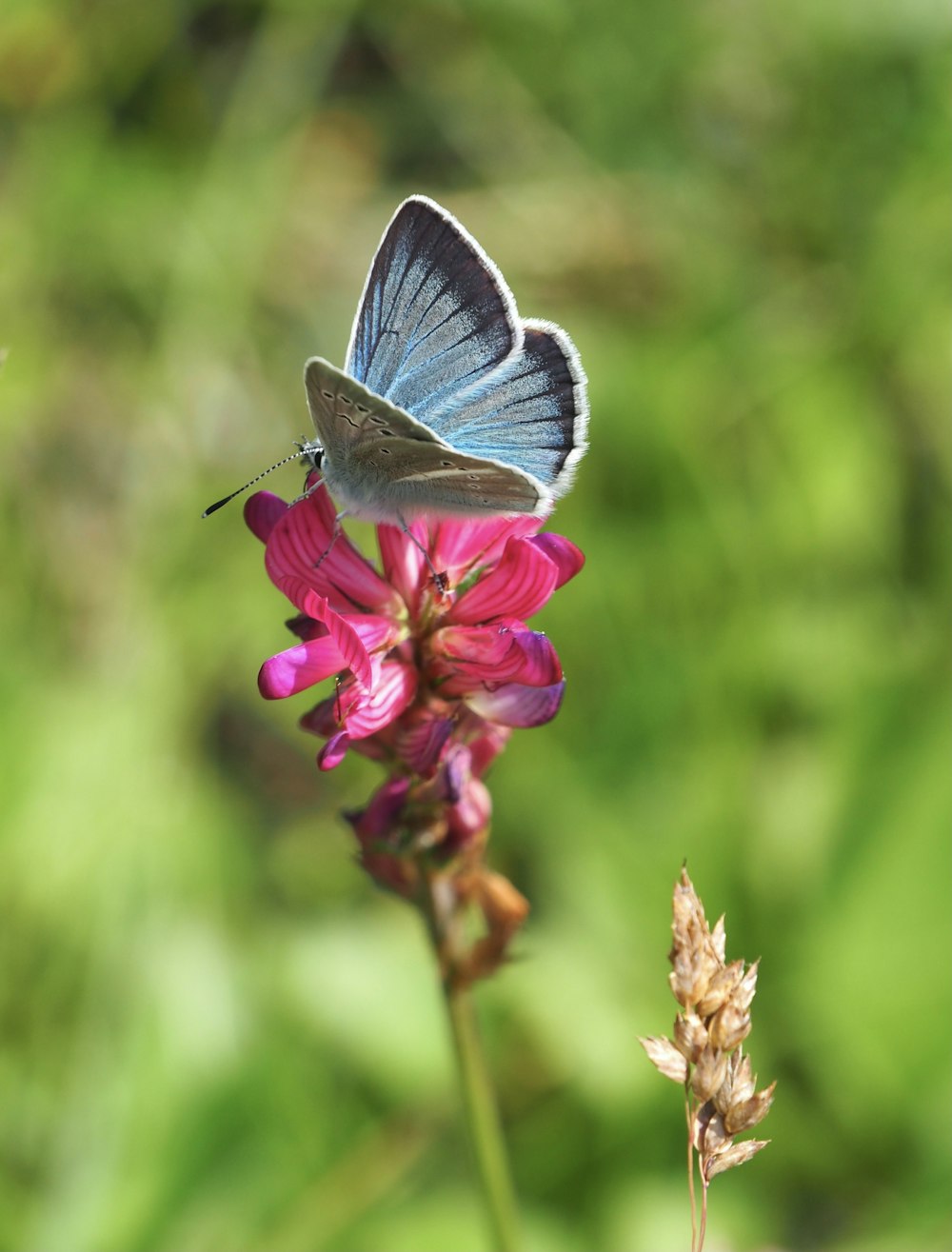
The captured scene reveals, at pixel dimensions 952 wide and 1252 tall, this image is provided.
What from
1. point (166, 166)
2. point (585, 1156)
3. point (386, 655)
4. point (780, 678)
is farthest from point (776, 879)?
point (166, 166)

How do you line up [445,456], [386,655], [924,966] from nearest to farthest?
1. [445,456]
2. [386,655]
3. [924,966]

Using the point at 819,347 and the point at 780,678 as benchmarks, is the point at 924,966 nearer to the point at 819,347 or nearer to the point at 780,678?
the point at 780,678

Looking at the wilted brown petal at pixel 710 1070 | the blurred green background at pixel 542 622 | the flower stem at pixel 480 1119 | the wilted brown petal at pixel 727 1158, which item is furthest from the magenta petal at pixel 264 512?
the blurred green background at pixel 542 622

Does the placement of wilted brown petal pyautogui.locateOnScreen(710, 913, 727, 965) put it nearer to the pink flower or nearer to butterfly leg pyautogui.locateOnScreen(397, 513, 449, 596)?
the pink flower

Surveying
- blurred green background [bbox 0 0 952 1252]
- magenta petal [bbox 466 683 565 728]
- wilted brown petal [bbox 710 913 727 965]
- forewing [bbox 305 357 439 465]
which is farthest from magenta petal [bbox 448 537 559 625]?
blurred green background [bbox 0 0 952 1252]

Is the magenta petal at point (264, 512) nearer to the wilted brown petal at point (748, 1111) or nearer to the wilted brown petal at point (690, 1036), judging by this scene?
the wilted brown petal at point (690, 1036)

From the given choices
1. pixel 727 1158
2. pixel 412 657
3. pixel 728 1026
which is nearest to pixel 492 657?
pixel 412 657
